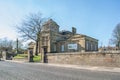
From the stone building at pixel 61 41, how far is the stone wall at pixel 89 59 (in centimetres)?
2492

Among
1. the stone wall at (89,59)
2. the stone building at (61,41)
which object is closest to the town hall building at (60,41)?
the stone building at (61,41)

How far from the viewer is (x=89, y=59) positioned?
95.1 feet

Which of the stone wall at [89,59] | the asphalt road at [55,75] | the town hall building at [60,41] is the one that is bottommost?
the asphalt road at [55,75]

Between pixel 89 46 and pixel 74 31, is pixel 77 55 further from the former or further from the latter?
pixel 74 31

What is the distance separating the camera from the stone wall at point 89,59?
26.1m

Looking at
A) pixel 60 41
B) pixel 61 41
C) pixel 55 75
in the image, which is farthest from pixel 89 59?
pixel 60 41

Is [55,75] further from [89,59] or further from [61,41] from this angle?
[61,41]

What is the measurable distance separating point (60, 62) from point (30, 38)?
24915 millimetres

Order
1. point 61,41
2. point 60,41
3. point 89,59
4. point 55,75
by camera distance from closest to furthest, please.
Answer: point 55,75 → point 89,59 → point 61,41 → point 60,41

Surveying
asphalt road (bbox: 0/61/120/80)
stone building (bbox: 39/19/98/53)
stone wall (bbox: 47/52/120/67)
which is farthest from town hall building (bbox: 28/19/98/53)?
asphalt road (bbox: 0/61/120/80)

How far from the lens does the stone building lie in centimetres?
6053

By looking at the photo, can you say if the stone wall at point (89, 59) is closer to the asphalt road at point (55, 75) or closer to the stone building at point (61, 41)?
the asphalt road at point (55, 75)

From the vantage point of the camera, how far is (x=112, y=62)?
1030 inches

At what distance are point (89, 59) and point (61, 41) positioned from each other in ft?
119
